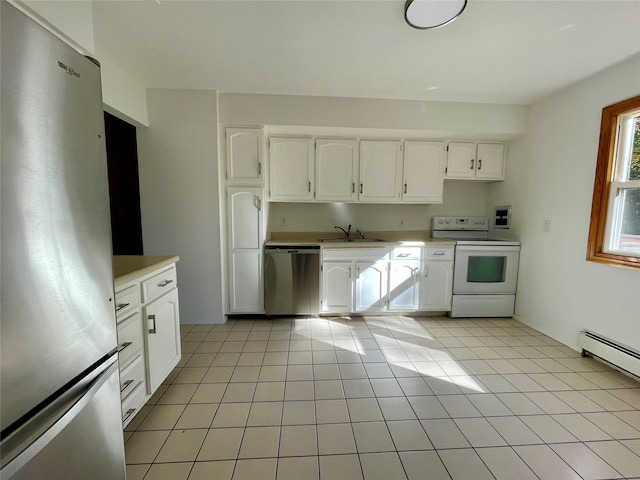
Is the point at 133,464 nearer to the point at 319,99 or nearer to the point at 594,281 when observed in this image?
the point at 319,99

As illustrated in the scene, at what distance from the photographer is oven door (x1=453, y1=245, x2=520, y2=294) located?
9.78 ft

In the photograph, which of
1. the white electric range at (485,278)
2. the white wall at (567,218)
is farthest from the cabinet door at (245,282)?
the white wall at (567,218)

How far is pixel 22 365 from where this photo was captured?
63 cm

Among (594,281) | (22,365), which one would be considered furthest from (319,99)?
(594,281)

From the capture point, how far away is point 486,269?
3.02 meters

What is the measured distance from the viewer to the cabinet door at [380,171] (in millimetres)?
3027

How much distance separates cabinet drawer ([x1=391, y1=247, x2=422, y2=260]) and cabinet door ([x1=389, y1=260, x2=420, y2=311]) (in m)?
0.05

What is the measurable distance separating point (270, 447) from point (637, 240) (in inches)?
115

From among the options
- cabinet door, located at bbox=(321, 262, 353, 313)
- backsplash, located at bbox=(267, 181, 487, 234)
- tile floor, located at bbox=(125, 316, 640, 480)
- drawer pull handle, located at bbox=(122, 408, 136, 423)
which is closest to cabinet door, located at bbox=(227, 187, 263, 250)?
backsplash, located at bbox=(267, 181, 487, 234)

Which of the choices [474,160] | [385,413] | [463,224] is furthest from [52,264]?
[463,224]

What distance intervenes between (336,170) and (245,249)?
134 cm

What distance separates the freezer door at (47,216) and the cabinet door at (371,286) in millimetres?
2395

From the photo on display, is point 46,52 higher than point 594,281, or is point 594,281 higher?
point 46,52

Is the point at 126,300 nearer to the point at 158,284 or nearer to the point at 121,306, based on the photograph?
the point at 121,306
